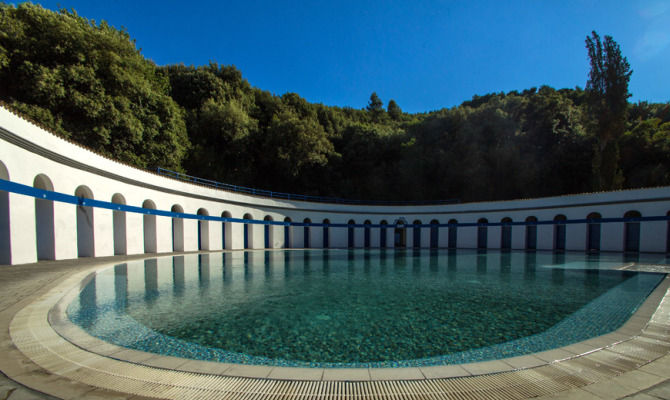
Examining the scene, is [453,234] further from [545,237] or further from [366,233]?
[366,233]

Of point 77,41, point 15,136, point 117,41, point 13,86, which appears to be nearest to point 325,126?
point 117,41

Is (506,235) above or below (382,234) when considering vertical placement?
above

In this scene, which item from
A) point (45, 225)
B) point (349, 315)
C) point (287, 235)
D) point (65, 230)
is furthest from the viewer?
point (287, 235)

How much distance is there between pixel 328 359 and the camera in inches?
127

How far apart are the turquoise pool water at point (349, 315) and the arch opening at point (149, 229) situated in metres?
6.91

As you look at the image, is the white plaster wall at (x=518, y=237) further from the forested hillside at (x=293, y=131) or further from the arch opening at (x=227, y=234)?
the arch opening at (x=227, y=234)

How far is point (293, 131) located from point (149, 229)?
1655cm

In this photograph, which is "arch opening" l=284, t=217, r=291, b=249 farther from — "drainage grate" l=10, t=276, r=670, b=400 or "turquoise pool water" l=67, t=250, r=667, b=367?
"drainage grate" l=10, t=276, r=670, b=400

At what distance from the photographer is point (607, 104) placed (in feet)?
68.2

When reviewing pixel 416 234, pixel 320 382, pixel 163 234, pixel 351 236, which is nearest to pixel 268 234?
pixel 351 236

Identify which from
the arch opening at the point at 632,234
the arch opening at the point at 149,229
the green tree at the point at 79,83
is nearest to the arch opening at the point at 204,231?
the arch opening at the point at 149,229

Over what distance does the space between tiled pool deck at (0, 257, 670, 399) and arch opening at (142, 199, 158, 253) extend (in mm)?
12266

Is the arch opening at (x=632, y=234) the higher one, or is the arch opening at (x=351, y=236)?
the arch opening at (x=632, y=234)

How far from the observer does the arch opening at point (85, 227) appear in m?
11.4
